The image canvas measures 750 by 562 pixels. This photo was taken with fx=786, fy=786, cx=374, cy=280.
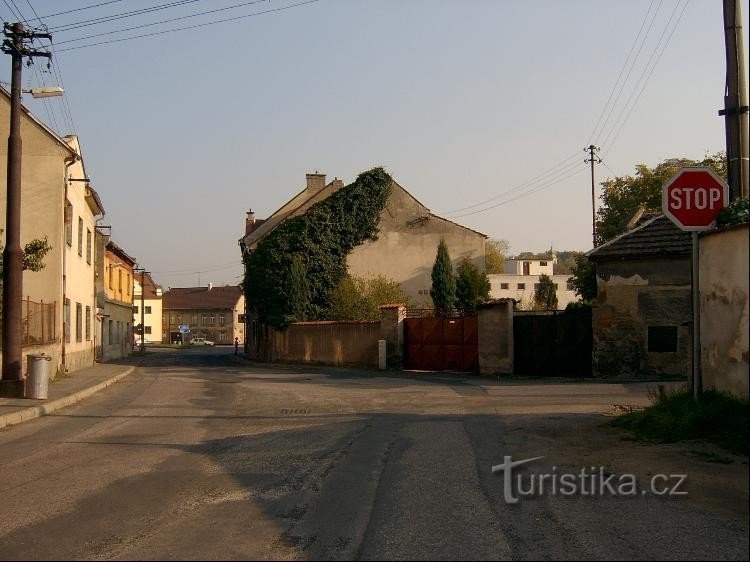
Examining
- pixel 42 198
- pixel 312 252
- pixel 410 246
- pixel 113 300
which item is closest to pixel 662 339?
pixel 42 198

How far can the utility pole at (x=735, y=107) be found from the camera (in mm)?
10648

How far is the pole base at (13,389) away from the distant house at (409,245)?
26082 millimetres

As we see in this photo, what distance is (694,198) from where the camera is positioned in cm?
934

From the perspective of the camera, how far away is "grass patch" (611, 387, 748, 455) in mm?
8125

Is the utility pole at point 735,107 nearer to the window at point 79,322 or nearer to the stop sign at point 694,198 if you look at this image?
the stop sign at point 694,198

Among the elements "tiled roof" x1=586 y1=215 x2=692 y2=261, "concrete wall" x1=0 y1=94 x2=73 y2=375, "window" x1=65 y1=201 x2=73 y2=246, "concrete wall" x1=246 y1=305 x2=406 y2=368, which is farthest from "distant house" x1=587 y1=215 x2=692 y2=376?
"window" x1=65 y1=201 x2=73 y2=246

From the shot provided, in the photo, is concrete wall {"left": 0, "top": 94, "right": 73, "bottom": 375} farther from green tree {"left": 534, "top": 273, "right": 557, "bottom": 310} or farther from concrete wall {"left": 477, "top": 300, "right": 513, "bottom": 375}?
green tree {"left": 534, "top": 273, "right": 557, "bottom": 310}

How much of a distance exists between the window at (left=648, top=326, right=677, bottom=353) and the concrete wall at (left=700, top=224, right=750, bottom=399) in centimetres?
1211

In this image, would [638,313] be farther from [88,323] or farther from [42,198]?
[88,323]

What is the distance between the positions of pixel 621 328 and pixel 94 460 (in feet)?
51.2

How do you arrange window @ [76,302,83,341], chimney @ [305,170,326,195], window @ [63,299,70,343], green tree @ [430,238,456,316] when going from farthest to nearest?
chimney @ [305,170,326,195] → green tree @ [430,238,456,316] → window @ [76,302,83,341] → window @ [63,299,70,343]

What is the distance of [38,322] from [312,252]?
57.0ft

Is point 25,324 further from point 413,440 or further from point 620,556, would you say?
point 620,556

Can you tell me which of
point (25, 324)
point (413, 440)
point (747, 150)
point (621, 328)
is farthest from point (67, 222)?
point (747, 150)
